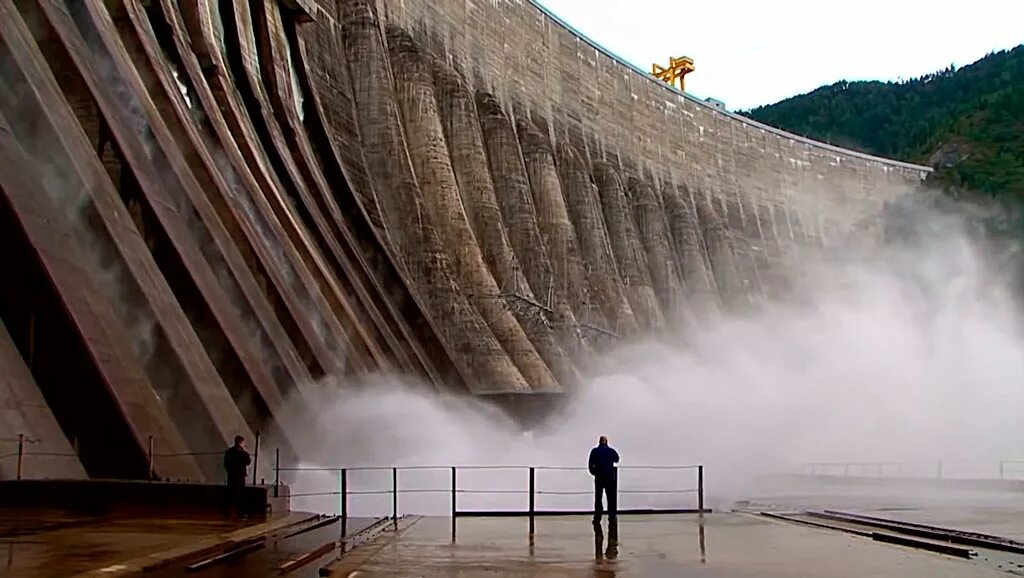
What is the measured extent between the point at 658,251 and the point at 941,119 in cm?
6869

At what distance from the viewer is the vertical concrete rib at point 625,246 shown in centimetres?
4897

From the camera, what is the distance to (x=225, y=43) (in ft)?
81.0

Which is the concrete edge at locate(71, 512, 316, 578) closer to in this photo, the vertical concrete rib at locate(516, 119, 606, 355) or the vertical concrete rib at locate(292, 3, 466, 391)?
the vertical concrete rib at locate(292, 3, 466, 391)

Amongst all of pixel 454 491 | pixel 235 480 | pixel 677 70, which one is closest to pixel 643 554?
pixel 235 480

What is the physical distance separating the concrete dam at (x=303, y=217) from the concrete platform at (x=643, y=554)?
4.06 meters

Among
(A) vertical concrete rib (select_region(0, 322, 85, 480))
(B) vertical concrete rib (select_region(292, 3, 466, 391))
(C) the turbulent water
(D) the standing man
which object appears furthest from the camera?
(B) vertical concrete rib (select_region(292, 3, 466, 391))

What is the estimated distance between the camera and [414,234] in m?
31.3

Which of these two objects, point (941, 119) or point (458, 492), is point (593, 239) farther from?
point (941, 119)

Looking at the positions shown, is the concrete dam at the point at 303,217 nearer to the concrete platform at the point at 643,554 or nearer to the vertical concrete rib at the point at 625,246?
the vertical concrete rib at the point at 625,246

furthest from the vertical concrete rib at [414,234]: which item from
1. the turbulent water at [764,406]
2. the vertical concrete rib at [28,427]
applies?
the vertical concrete rib at [28,427]

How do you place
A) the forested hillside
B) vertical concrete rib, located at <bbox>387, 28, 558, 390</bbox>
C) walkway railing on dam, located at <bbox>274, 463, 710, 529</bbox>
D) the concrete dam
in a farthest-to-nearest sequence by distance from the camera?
the forested hillside → vertical concrete rib, located at <bbox>387, 28, 558, 390</bbox> → walkway railing on dam, located at <bbox>274, 463, 710, 529</bbox> → the concrete dam

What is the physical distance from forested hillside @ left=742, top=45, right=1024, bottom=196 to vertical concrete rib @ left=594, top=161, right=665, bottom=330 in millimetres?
35719

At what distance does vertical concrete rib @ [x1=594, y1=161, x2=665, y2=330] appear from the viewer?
48969 millimetres

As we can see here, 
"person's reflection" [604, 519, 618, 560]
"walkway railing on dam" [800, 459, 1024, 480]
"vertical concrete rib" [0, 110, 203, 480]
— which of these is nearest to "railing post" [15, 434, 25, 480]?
"vertical concrete rib" [0, 110, 203, 480]
